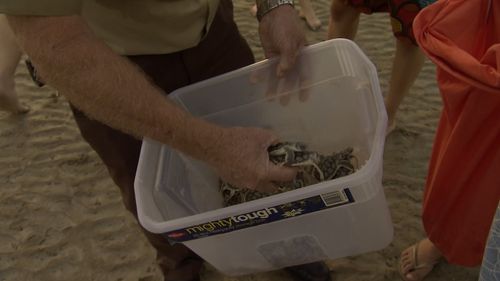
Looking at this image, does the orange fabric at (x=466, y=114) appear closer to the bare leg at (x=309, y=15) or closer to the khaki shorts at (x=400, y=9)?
the khaki shorts at (x=400, y=9)

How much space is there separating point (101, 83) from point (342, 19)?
3.97 feet

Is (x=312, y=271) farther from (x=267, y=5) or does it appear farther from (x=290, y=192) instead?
(x=267, y=5)

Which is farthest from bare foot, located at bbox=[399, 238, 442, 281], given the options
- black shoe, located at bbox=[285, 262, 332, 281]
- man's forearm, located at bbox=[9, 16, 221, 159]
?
man's forearm, located at bbox=[9, 16, 221, 159]

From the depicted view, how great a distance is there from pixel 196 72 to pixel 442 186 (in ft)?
2.15

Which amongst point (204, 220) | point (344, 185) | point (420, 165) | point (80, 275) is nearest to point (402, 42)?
point (420, 165)

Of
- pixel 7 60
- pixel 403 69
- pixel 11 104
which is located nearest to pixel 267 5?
pixel 403 69

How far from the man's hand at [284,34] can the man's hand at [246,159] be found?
32cm

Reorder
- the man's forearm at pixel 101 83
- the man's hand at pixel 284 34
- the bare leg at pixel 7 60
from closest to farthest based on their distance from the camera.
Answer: the man's forearm at pixel 101 83 → the man's hand at pixel 284 34 → the bare leg at pixel 7 60

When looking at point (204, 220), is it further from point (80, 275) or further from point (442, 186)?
point (80, 275)

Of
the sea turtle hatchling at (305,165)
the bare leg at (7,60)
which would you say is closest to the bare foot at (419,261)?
the sea turtle hatchling at (305,165)

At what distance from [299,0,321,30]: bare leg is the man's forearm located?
6.22 ft

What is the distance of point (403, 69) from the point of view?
1.64 meters

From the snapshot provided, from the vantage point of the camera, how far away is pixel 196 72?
1.25m

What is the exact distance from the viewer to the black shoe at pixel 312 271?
1.48m
